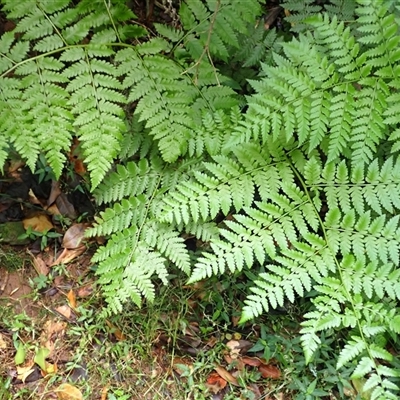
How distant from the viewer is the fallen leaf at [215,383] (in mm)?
2963

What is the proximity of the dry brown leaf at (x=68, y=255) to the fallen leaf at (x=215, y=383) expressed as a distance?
1079 mm

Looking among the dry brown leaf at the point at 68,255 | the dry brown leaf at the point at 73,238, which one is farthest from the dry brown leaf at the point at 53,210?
the dry brown leaf at the point at 68,255

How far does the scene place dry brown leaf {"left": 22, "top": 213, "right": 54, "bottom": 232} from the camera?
330cm

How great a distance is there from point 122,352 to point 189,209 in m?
0.91

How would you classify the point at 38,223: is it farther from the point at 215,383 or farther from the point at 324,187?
the point at 324,187

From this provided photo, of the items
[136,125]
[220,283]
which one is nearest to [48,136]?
[136,125]

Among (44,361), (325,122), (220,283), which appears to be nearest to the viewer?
(325,122)

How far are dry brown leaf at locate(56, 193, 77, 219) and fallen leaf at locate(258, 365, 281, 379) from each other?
4.83 feet

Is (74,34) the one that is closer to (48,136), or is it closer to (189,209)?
(48,136)

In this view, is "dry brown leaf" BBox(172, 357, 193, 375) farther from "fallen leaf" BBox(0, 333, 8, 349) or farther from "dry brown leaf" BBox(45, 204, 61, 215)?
"dry brown leaf" BBox(45, 204, 61, 215)

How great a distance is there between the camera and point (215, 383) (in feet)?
9.80

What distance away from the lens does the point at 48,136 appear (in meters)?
2.57

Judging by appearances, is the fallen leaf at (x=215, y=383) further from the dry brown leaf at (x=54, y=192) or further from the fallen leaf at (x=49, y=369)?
the dry brown leaf at (x=54, y=192)

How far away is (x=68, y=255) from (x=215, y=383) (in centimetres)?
116
